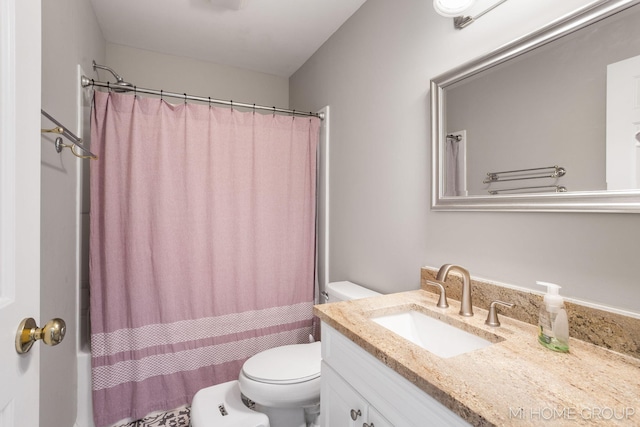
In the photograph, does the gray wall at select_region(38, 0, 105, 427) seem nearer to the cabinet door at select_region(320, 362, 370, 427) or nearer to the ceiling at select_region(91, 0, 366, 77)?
the ceiling at select_region(91, 0, 366, 77)

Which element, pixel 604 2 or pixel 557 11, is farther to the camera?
pixel 557 11

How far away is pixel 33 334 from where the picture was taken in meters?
0.61

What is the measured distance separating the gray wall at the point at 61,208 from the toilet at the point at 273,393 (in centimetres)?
60

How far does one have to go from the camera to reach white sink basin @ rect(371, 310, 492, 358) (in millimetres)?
954

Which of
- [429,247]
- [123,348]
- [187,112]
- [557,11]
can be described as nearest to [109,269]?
[123,348]

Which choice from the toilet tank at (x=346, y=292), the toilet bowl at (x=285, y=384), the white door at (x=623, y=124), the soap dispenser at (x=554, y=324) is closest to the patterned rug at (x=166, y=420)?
the toilet bowl at (x=285, y=384)

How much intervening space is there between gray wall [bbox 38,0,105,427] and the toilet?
0.60 m

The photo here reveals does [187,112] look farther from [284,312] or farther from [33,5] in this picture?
[284,312]

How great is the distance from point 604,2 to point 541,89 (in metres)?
0.23

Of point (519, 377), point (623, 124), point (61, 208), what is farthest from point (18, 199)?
point (623, 124)

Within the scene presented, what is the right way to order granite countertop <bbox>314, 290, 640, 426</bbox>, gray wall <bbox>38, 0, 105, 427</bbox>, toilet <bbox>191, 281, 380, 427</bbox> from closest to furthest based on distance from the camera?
granite countertop <bbox>314, 290, 640, 426</bbox>, gray wall <bbox>38, 0, 105, 427</bbox>, toilet <bbox>191, 281, 380, 427</bbox>

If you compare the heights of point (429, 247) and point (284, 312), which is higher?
point (429, 247)

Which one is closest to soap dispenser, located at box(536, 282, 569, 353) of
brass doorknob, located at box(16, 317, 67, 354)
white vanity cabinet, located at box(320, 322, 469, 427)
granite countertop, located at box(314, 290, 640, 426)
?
granite countertop, located at box(314, 290, 640, 426)

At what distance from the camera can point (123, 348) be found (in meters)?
1.65
